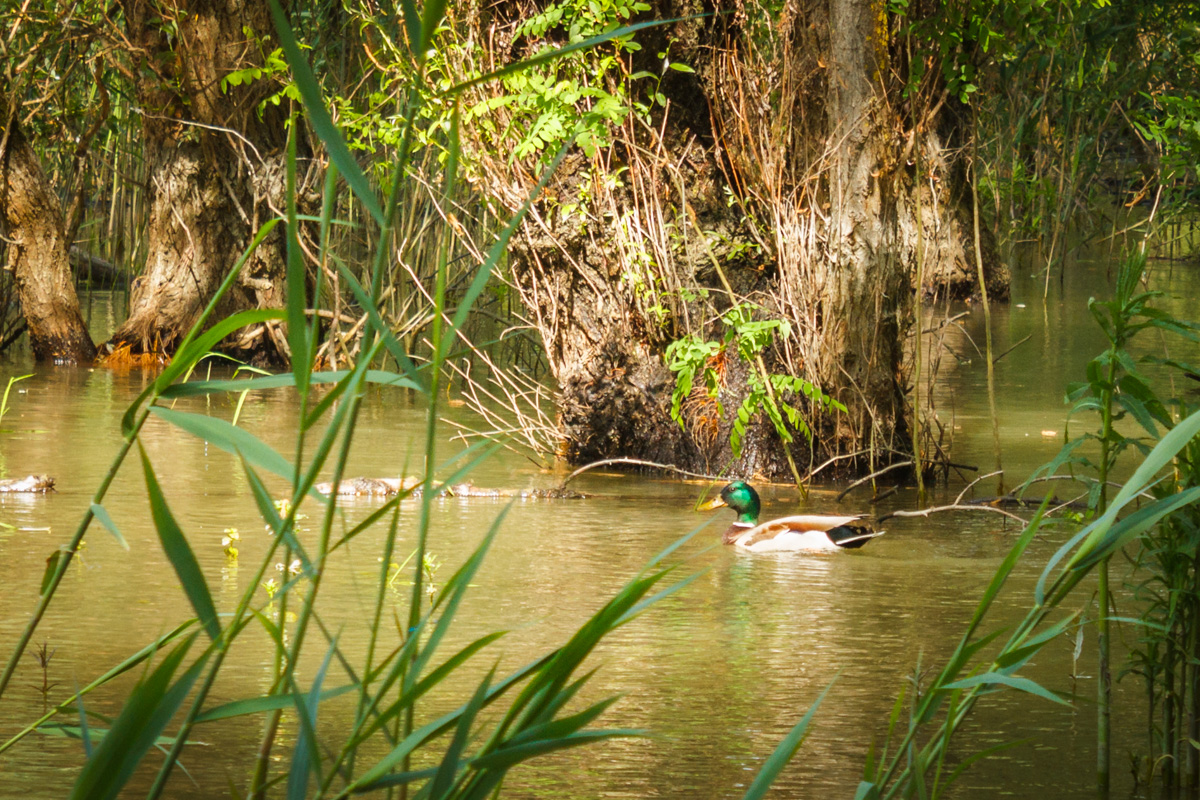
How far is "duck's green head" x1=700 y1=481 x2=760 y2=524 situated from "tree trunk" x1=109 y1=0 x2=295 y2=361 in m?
6.19

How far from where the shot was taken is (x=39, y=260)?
12.6 m

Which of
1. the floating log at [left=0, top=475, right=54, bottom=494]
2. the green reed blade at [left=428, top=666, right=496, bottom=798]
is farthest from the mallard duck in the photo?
the green reed blade at [left=428, top=666, right=496, bottom=798]

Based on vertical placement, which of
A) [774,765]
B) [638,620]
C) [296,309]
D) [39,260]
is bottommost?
A: [638,620]

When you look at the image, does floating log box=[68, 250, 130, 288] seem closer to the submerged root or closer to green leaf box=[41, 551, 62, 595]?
the submerged root

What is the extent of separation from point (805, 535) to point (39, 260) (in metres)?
8.44

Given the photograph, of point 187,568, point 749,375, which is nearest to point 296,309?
point 187,568

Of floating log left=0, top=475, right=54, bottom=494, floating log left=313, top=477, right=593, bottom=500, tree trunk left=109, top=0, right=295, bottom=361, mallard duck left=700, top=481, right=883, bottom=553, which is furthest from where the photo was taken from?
tree trunk left=109, top=0, right=295, bottom=361

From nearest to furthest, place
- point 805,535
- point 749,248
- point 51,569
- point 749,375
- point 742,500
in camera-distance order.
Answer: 1. point 51,569
2. point 805,535
3. point 742,500
4. point 749,375
5. point 749,248

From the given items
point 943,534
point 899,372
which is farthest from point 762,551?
point 899,372

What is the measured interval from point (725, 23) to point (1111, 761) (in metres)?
5.31

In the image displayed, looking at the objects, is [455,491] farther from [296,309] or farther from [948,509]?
[296,309]

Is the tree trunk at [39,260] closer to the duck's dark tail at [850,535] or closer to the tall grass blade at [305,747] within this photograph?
the duck's dark tail at [850,535]

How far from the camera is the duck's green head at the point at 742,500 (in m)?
6.88

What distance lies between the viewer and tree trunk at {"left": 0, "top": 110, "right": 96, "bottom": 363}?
1246 centimetres
